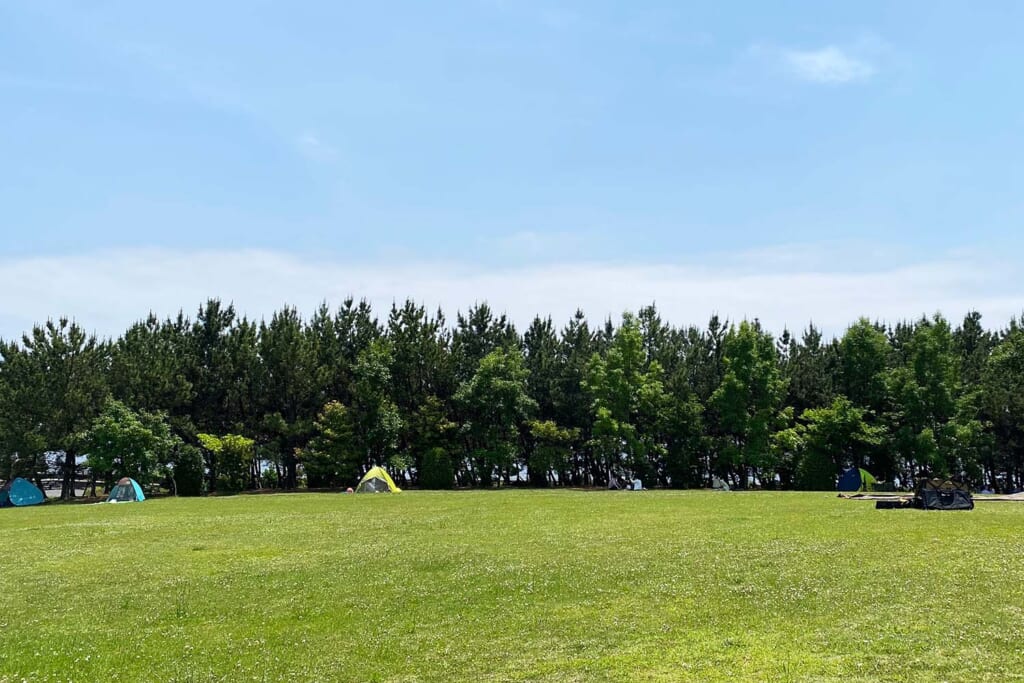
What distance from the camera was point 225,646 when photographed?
11.1 meters

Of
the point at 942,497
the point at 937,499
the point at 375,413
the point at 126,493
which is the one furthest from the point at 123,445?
the point at 942,497

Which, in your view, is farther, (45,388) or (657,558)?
(45,388)

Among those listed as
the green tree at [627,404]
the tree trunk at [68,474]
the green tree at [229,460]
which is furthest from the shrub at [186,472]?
the green tree at [627,404]

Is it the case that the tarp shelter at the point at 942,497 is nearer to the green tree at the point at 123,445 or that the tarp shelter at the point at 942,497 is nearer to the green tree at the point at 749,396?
the green tree at the point at 749,396

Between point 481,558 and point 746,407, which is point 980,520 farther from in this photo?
point 746,407

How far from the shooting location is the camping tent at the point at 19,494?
48.8m

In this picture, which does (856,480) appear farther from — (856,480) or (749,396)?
(749,396)

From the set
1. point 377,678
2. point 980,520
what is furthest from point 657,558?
point 980,520

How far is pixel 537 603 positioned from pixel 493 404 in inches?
1707

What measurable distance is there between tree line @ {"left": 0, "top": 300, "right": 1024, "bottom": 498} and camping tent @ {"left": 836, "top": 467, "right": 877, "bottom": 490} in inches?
63.7

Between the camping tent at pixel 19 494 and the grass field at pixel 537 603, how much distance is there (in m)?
31.3

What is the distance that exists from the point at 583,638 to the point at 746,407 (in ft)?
151

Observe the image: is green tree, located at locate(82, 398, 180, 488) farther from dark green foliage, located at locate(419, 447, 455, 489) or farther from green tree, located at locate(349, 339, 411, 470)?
dark green foliage, located at locate(419, 447, 455, 489)

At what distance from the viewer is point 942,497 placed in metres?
25.0
